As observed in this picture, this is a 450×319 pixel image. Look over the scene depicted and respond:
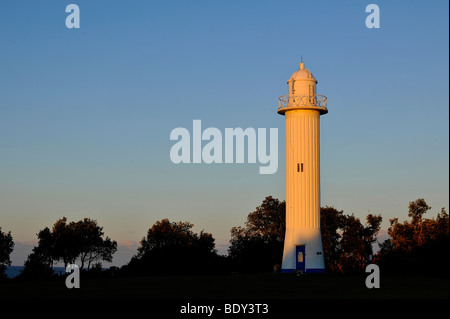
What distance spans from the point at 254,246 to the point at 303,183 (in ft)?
50.5

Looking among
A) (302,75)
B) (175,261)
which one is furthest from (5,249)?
(302,75)

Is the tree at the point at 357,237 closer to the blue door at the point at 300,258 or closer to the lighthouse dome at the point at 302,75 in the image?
the blue door at the point at 300,258

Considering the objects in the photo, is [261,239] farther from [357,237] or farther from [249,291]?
[249,291]

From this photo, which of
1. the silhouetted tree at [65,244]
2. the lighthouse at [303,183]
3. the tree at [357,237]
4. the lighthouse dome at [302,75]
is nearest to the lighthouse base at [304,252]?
the lighthouse at [303,183]

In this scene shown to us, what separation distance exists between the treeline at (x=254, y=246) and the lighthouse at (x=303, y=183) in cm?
249

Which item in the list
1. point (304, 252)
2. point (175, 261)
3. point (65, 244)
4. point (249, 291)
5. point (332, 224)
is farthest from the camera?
point (65, 244)

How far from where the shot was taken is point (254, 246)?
2761 inches

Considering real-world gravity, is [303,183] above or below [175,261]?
above

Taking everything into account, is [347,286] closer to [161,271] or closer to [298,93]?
[298,93]

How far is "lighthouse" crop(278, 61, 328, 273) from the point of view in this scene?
56062mm

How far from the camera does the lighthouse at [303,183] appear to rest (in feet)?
184
